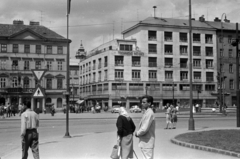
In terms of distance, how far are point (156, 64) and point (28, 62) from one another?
28844mm

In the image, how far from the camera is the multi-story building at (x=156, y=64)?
71.1m

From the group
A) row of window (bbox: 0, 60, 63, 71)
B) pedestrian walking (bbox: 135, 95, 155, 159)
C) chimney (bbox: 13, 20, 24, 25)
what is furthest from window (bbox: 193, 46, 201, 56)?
pedestrian walking (bbox: 135, 95, 155, 159)

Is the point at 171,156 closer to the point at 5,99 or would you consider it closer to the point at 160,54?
the point at 5,99

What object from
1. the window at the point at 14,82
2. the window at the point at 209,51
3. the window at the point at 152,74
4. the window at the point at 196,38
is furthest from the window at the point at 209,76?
the window at the point at 14,82

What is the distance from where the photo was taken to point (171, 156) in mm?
10242

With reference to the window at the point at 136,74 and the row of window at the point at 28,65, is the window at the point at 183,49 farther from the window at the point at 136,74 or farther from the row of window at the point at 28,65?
the row of window at the point at 28,65

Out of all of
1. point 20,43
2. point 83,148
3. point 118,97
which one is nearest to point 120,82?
point 118,97

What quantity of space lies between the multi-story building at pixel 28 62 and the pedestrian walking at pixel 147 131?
57525 mm

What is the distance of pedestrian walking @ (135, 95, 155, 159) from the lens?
6.91 meters

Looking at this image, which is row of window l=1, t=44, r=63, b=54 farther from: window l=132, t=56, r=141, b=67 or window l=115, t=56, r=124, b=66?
window l=132, t=56, r=141, b=67

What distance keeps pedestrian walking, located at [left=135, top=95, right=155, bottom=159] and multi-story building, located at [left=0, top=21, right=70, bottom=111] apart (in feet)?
189

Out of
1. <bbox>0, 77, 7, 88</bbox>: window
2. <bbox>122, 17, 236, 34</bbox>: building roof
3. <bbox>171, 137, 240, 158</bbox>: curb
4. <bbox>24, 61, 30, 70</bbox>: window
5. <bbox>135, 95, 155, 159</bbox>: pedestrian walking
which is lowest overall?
<bbox>171, 137, 240, 158</bbox>: curb

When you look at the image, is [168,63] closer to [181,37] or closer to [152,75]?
[152,75]

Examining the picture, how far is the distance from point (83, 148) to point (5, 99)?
181 ft
